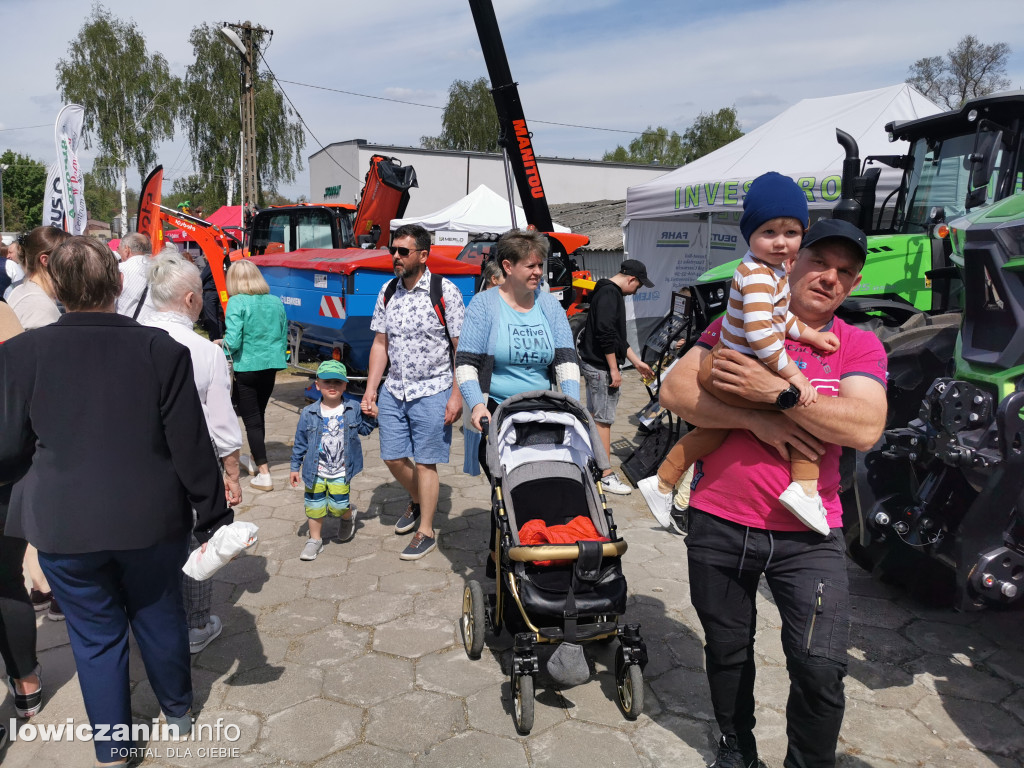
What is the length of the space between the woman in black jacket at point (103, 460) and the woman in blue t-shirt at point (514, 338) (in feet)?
5.05

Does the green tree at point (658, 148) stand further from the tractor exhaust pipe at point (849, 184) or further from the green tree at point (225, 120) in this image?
the tractor exhaust pipe at point (849, 184)

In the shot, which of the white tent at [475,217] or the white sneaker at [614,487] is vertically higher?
the white tent at [475,217]

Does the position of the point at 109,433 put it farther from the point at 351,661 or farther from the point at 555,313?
the point at 555,313

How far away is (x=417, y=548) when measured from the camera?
454cm

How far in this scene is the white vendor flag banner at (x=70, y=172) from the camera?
328 inches

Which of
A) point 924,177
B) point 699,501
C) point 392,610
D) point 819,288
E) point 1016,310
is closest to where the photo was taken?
point 819,288

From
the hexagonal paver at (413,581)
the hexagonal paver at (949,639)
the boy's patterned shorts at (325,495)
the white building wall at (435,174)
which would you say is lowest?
the hexagonal paver at (949,639)

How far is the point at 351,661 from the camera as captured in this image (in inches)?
134

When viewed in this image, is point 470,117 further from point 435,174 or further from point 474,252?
point 474,252

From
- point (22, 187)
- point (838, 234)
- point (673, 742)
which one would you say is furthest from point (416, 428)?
point (22, 187)

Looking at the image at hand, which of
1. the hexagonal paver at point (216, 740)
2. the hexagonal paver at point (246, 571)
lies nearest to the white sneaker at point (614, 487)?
the hexagonal paver at point (246, 571)

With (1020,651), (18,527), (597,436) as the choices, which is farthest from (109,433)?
(1020,651)

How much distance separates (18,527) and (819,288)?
2.90 meters

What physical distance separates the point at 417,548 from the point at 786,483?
2834 mm
